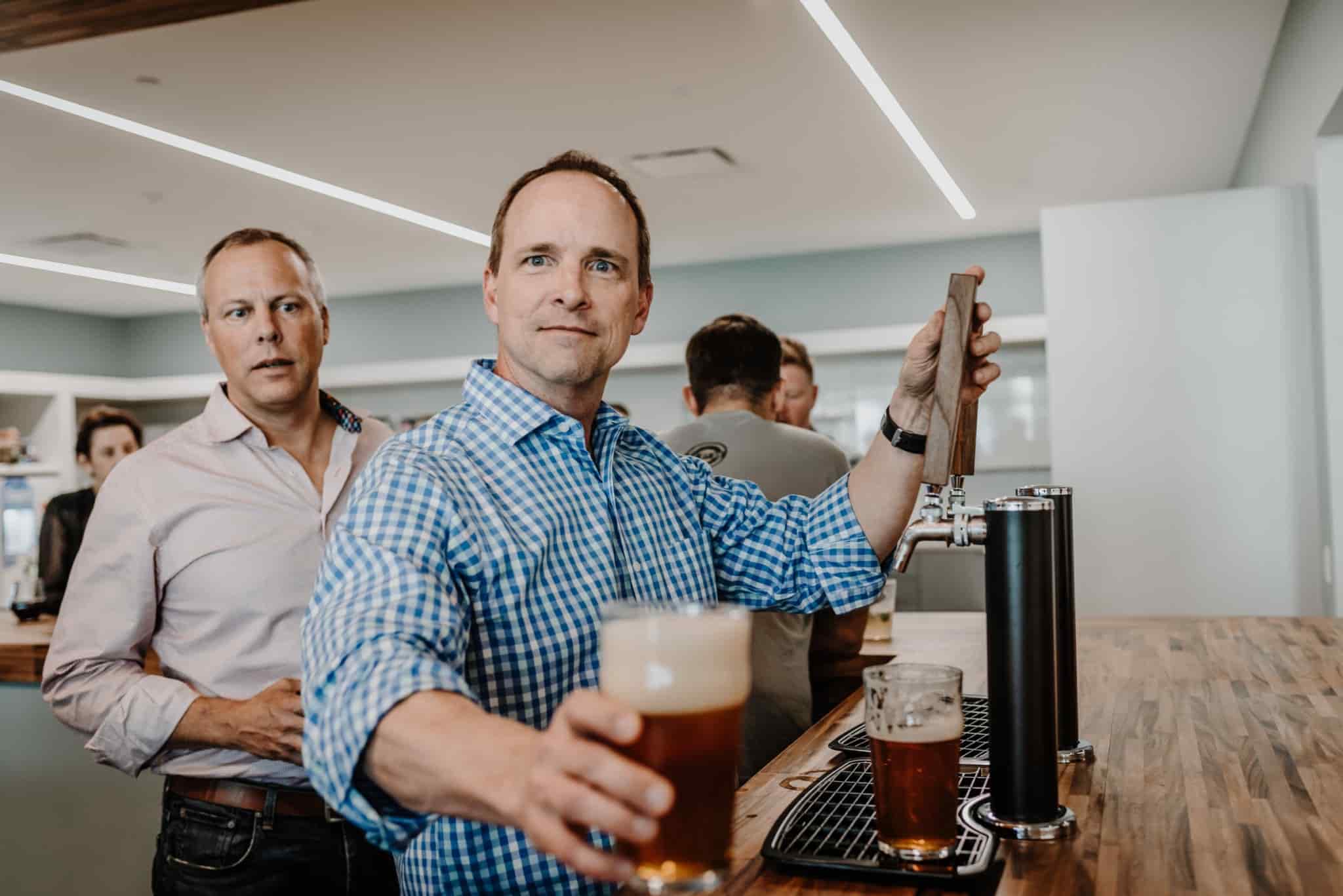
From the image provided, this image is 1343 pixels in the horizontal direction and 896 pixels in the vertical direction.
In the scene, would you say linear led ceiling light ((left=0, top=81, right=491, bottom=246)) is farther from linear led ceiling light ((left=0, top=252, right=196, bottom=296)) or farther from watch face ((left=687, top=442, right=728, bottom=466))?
linear led ceiling light ((left=0, top=252, right=196, bottom=296))

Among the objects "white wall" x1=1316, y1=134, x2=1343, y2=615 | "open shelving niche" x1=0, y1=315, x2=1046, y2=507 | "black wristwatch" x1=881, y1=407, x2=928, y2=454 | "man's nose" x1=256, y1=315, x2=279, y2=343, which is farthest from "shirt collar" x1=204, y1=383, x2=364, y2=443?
"open shelving niche" x1=0, y1=315, x2=1046, y2=507

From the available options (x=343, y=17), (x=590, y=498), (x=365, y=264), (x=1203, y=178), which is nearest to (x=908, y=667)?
(x=590, y=498)

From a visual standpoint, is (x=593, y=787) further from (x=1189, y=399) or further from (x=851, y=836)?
(x=1189, y=399)

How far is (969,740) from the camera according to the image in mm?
1366

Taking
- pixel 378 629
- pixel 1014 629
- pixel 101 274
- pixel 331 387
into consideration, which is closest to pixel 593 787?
pixel 378 629

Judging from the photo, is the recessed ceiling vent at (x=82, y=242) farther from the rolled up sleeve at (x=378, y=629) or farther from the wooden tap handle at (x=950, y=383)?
the wooden tap handle at (x=950, y=383)

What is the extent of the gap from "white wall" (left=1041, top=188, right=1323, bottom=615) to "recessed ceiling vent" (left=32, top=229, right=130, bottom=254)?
511 cm

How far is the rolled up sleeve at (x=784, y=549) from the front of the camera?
1.35 m

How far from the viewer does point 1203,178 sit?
5727 mm

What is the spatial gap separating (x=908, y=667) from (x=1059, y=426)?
10.6 feet

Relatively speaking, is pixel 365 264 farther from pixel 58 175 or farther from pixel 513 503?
pixel 513 503

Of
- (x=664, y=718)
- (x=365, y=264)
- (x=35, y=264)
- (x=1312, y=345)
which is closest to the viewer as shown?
(x=664, y=718)

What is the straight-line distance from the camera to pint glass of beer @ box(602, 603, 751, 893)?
0.60 m

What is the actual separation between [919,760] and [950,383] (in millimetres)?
344
